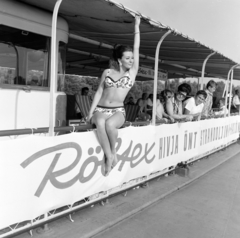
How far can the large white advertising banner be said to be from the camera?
102 inches

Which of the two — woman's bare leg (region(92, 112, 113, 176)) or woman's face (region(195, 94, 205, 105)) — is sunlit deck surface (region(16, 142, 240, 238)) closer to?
woman's bare leg (region(92, 112, 113, 176))

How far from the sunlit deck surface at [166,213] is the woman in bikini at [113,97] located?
0.73m

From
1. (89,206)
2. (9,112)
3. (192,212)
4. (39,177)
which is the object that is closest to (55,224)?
(89,206)

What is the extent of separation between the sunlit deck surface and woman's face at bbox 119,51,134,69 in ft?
6.61

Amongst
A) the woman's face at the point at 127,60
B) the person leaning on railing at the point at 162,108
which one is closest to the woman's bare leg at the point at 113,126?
the woman's face at the point at 127,60

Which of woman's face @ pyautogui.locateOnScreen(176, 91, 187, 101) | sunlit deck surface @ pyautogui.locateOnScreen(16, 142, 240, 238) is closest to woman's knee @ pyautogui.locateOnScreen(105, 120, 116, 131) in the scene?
sunlit deck surface @ pyautogui.locateOnScreen(16, 142, 240, 238)

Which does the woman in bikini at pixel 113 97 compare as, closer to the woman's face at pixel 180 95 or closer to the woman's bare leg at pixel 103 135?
the woman's bare leg at pixel 103 135

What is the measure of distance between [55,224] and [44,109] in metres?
1.80

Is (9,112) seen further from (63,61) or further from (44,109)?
(63,61)

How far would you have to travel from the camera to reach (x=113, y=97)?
139 inches

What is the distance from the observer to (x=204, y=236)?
3.37m

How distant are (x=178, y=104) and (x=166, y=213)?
280cm

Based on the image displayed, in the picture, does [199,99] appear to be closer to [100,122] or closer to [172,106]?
[172,106]

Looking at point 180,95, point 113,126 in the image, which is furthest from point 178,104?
point 113,126
